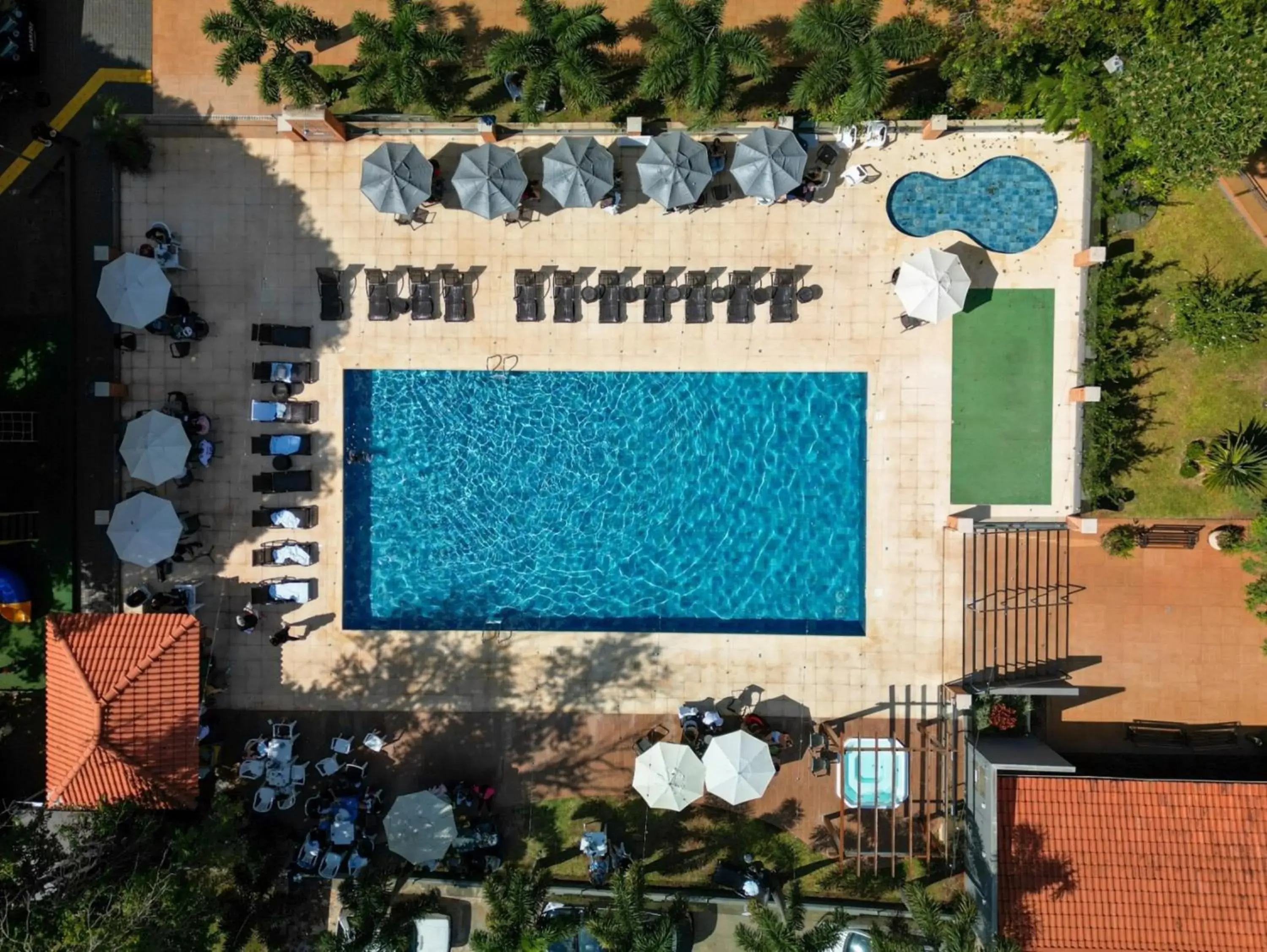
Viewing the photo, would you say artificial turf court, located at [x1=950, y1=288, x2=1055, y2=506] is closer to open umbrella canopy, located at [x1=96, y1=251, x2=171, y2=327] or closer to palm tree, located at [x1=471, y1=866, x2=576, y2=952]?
palm tree, located at [x1=471, y1=866, x2=576, y2=952]

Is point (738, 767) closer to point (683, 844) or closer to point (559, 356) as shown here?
point (683, 844)

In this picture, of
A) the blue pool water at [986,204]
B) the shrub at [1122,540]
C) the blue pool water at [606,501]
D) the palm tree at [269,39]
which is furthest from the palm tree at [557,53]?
the shrub at [1122,540]

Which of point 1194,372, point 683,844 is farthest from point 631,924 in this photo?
point 1194,372

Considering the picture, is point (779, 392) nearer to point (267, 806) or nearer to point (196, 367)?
point (196, 367)

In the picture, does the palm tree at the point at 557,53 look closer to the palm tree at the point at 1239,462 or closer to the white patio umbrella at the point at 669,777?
the white patio umbrella at the point at 669,777

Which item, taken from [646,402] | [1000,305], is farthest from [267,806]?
[1000,305]
